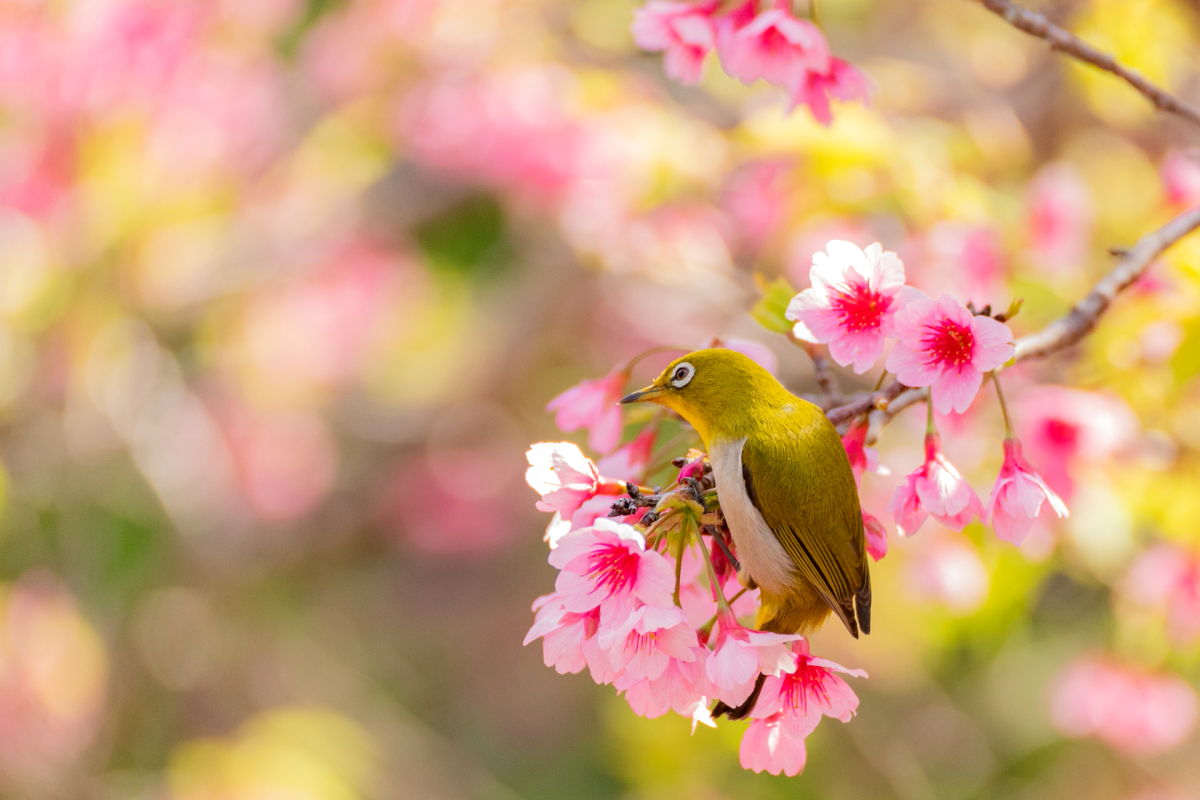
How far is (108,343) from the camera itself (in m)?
3.62

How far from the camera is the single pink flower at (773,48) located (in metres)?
A: 1.15

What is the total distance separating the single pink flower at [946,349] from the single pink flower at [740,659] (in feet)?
0.79

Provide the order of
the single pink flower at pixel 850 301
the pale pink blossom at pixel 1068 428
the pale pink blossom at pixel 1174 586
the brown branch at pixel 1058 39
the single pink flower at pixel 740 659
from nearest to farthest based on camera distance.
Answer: the single pink flower at pixel 740 659 < the single pink flower at pixel 850 301 < the brown branch at pixel 1058 39 < the pale pink blossom at pixel 1068 428 < the pale pink blossom at pixel 1174 586

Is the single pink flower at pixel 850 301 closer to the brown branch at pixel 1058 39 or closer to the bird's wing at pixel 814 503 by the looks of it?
the bird's wing at pixel 814 503

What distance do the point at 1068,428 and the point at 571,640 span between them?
1.05 m

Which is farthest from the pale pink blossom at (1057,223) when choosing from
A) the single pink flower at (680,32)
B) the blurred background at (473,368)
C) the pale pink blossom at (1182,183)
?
the single pink flower at (680,32)

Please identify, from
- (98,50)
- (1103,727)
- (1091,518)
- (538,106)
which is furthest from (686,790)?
(98,50)

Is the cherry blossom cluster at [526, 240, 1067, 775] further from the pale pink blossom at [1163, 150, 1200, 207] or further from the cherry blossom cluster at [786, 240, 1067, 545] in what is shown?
the pale pink blossom at [1163, 150, 1200, 207]

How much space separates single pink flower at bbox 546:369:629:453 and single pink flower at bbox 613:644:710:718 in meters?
0.37

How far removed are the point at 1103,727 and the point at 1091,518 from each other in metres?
0.56

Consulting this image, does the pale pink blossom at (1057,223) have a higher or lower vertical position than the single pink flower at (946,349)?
lower

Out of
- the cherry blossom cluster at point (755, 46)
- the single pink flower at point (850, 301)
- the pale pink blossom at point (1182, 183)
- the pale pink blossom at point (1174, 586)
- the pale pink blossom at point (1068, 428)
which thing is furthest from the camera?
the pale pink blossom at point (1182, 183)

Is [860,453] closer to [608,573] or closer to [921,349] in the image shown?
[921,349]

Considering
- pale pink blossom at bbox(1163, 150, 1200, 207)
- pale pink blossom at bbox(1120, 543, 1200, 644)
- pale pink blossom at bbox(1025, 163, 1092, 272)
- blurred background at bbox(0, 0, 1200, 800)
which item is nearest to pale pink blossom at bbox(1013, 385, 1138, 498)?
blurred background at bbox(0, 0, 1200, 800)
